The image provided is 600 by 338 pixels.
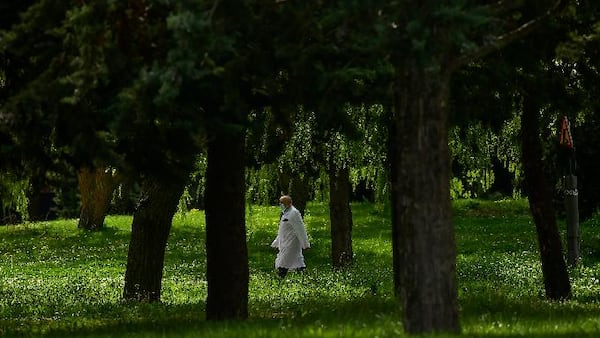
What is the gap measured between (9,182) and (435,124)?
6.75m

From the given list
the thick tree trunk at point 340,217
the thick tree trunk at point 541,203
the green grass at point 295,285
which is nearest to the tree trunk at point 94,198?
the green grass at point 295,285

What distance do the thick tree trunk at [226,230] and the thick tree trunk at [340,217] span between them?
10.7 m

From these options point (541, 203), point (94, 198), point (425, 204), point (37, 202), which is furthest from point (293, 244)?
point (37, 202)

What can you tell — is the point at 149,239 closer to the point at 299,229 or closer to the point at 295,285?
the point at 295,285

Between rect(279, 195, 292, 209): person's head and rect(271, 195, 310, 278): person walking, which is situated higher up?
rect(279, 195, 292, 209): person's head

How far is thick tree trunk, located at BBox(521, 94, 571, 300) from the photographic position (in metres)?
13.4

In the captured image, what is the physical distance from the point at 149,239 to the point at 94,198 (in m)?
19.4

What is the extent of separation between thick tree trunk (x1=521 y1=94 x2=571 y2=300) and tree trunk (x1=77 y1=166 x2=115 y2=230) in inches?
897

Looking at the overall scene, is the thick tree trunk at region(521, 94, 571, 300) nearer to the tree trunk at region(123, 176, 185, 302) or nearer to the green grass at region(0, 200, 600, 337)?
the green grass at region(0, 200, 600, 337)

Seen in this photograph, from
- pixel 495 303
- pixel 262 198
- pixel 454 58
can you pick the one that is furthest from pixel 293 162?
pixel 454 58

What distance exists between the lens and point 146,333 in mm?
9789

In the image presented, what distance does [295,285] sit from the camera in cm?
1958

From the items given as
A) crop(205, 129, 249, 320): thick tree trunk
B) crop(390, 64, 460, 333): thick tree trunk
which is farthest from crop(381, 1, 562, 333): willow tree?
crop(205, 129, 249, 320): thick tree trunk

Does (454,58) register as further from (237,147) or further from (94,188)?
(94,188)
